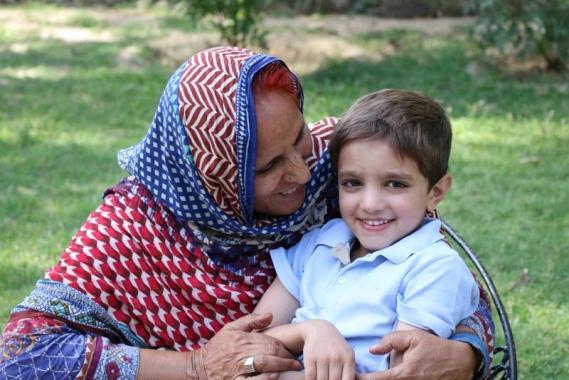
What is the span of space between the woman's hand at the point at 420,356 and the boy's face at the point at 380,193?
0.34 m

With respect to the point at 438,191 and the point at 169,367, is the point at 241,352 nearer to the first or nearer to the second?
the point at 169,367

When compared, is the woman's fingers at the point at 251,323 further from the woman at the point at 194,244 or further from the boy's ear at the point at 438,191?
the boy's ear at the point at 438,191

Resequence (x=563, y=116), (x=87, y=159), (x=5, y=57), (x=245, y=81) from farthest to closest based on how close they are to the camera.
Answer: (x=5, y=57)
(x=563, y=116)
(x=87, y=159)
(x=245, y=81)

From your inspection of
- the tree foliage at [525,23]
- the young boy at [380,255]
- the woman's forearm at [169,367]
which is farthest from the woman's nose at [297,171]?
the tree foliage at [525,23]

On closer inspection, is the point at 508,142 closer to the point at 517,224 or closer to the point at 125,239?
the point at 517,224

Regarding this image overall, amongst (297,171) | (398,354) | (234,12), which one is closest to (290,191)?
(297,171)

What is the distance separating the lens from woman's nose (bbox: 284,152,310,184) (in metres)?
2.74

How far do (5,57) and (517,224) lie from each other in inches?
273

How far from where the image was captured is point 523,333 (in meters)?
4.37

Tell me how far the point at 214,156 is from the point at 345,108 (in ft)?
18.2

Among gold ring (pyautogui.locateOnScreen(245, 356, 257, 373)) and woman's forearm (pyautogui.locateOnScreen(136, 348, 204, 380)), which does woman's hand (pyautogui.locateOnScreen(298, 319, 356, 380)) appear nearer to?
gold ring (pyautogui.locateOnScreen(245, 356, 257, 373))

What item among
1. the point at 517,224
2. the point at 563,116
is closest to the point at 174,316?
the point at 517,224

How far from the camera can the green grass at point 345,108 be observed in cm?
502

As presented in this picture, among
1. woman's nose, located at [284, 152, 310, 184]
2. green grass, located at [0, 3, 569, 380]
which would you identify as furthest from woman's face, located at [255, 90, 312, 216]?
green grass, located at [0, 3, 569, 380]
